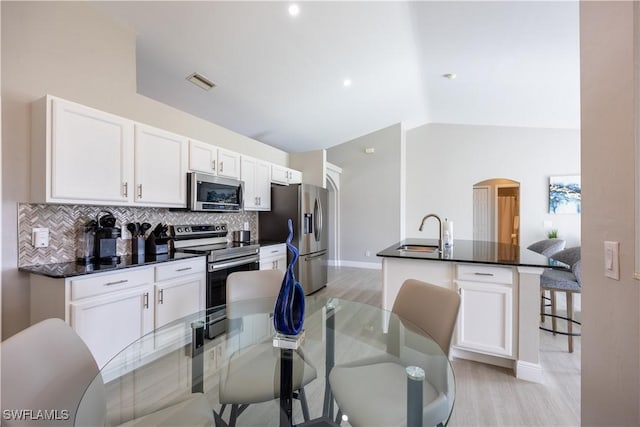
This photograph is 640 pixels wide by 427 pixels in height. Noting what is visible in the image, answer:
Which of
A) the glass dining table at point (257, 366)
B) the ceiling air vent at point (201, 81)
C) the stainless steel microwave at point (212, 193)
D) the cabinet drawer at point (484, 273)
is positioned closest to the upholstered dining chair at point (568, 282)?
the cabinet drawer at point (484, 273)

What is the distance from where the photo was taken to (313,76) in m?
3.73

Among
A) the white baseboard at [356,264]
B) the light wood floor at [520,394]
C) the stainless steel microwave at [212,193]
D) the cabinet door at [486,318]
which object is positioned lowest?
the light wood floor at [520,394]

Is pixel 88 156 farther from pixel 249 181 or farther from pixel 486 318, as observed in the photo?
pixel 486 318

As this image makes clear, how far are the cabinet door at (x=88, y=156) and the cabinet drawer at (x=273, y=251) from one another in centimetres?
165

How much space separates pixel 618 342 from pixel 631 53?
884mm

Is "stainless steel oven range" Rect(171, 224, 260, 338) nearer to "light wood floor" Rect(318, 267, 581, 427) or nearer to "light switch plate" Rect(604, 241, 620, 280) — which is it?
"light wood floor" Rect(318, 267, 581, 427)

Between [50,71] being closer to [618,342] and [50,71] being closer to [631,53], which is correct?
[631,53]

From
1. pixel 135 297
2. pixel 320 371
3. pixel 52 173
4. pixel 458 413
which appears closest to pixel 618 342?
pixel 458 413

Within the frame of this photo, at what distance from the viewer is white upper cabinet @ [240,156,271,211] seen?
12.2ft

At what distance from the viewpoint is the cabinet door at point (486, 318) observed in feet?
7.04

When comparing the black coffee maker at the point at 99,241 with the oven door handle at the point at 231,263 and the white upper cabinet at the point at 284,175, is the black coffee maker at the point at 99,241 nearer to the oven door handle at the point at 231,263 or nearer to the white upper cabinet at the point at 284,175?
the oven door handle at the point at 231,263

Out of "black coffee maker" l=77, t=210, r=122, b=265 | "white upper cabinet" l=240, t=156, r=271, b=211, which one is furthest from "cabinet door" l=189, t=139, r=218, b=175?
"black coffee maker" l=77, t=210, r=122, b=265

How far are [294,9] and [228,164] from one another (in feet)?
5.76

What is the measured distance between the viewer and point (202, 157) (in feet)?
9.96
